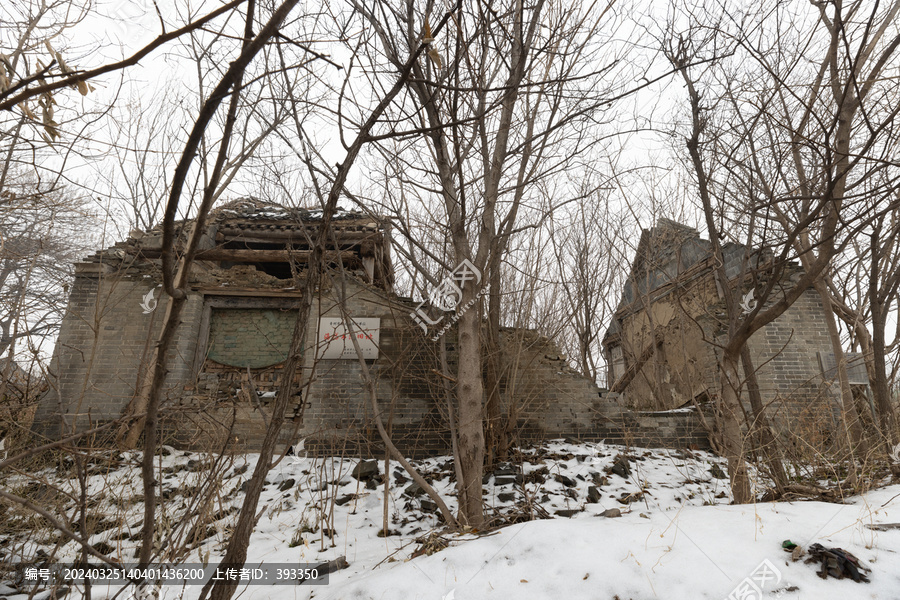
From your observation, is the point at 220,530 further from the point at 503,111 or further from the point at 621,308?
the point at 621,308

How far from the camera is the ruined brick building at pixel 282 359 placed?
6.84 m

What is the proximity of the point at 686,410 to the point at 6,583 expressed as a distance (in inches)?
333

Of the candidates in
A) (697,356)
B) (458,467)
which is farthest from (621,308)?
(458,467)

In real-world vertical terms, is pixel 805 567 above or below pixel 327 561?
above

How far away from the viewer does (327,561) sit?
3.78 m

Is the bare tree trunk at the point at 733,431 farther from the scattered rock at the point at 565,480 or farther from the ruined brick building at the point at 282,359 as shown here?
the ruined brick building at the point at 282,359

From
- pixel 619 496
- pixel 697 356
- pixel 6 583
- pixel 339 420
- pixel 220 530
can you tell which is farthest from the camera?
pixel 697 356

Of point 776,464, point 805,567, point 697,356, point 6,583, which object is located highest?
point 697,356

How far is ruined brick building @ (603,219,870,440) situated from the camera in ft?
25.4

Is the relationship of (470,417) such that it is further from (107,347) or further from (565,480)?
(107,347)

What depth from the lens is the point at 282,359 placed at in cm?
852

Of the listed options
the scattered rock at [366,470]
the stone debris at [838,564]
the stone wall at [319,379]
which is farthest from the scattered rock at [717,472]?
the scattered rock at [366,470]

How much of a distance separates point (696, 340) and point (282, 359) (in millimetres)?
8192

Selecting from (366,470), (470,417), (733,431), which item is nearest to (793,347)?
(733,431)
